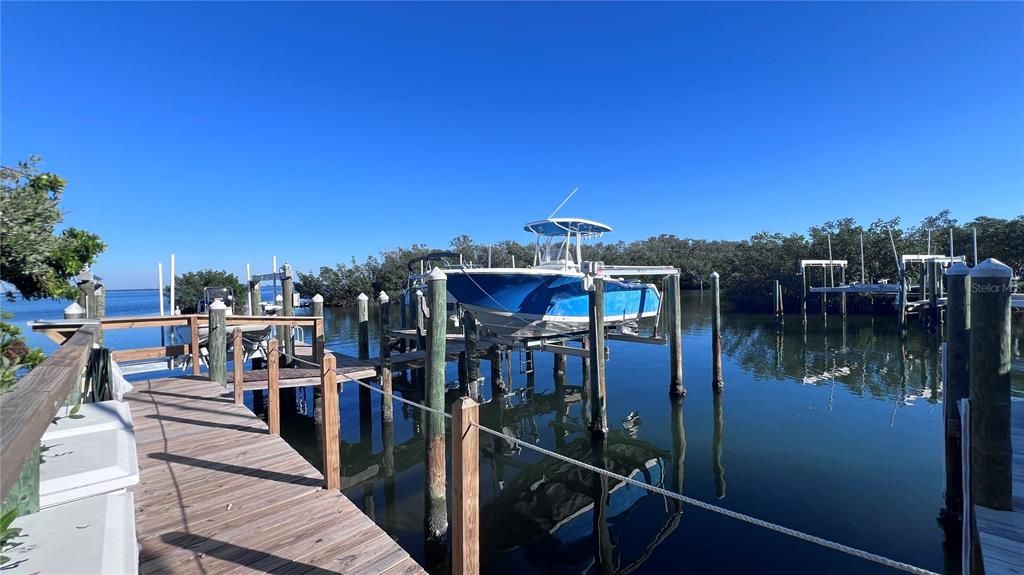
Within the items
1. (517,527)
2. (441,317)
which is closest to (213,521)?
(441,317)

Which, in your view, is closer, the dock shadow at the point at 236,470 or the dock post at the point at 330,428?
→ the dock post at the point at 330,428

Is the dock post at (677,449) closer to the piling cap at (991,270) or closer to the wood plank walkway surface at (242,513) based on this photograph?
the piling cap at (991,270)

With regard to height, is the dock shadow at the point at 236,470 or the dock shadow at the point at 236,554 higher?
the dock shadow at the point at 236,470

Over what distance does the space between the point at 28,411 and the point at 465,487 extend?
216cm

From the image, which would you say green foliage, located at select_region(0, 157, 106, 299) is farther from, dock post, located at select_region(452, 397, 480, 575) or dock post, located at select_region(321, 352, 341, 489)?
dock post, located at select_region(452, 397, 480, 575)

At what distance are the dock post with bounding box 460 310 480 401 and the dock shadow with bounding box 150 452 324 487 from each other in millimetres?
6508

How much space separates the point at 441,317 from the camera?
6461 mm

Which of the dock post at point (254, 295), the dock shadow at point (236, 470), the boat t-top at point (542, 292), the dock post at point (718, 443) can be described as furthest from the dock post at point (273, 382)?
the dock post at point (254, 295)

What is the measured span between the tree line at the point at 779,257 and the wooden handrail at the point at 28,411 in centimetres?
2046

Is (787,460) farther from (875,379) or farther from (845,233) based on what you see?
(845,233)

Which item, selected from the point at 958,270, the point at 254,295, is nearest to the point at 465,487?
the point at 958,270

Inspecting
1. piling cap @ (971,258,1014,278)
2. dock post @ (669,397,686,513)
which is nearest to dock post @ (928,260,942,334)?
dock post @ (669,397,686,513)

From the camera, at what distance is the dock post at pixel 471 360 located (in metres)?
11.2

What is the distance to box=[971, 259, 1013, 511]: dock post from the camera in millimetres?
3953
